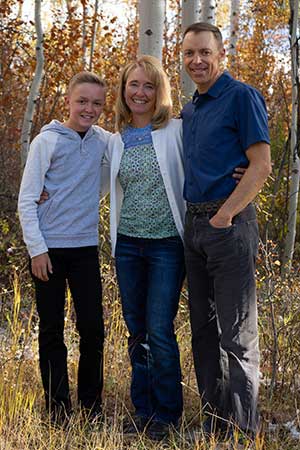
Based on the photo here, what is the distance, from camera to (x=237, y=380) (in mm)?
3398

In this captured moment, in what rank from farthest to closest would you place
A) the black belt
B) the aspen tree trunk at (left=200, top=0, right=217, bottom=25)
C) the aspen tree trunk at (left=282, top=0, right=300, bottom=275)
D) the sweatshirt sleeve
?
the aspen tree trunk at (left=200, top=0, right=217, bottom=25) → the aspen tree trunk at (left=282, top=0, right=300, bottom=275) → the sweatshirt sleeve → the black belt

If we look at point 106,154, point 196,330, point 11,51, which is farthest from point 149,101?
point 11,51

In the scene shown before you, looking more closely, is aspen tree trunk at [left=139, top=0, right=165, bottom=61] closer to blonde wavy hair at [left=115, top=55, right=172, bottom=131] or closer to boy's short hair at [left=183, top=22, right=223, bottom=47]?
blonde wavy hair at [left=115, top=55, right=172, bottom=131]

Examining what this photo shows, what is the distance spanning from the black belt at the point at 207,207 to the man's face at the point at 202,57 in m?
0.55

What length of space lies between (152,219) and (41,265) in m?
0.59

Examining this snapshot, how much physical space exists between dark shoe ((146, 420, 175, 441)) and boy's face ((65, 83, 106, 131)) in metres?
1.56

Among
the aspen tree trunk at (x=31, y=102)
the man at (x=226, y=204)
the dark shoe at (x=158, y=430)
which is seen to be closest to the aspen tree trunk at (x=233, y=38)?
A: the aspen tree trunk at (x=31, y=102)

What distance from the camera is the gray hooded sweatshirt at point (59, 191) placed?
3.58 metres

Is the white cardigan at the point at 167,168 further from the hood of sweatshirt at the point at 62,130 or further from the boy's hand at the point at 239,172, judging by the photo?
the boy's hand at the point at 239,172

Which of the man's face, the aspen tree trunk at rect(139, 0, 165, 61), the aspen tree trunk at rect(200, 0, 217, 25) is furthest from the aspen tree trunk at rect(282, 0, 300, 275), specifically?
the man's face

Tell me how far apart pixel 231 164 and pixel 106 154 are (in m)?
0.78

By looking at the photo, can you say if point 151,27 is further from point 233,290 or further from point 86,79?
point 233,290

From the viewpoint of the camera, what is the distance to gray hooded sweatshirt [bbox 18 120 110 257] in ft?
11.7

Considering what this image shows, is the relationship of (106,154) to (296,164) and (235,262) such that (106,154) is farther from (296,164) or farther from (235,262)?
(296,164)
